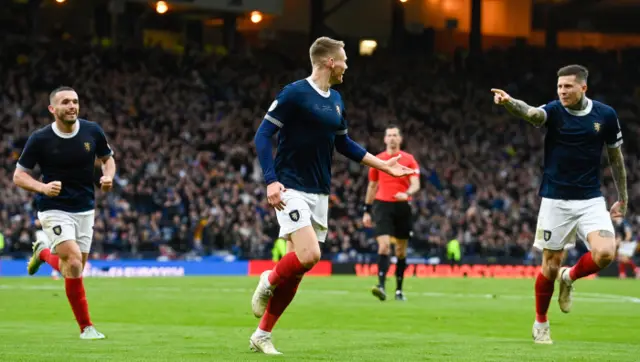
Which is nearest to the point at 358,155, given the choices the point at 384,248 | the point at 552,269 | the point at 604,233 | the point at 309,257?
the point at 309,257

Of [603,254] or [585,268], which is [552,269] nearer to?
[585,268]

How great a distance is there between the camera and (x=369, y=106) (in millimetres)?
43969

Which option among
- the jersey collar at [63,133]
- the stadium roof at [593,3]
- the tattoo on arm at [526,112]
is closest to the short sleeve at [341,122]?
the tattoo on arm at [526,112]

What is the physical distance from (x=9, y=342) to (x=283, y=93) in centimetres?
357

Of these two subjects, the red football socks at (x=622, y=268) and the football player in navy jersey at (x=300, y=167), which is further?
the red football socks at (x=622, y=268)

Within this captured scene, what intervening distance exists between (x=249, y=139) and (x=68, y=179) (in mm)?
27872

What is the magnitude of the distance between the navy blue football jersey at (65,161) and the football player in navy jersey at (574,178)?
15.4 ft

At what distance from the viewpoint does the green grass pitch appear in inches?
404

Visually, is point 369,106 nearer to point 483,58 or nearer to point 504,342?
point 483,58

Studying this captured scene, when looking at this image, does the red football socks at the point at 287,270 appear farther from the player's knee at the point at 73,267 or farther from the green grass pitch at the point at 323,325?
the player's knee at the point at 73,267

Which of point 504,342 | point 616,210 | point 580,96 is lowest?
point 504,342

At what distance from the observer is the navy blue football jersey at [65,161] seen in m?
12.2

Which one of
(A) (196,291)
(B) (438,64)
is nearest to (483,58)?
(B) (438,64)

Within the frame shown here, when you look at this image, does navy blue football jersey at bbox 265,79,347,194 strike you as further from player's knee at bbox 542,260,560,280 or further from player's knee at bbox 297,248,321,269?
player's knee at bbox 542,260,560,280
